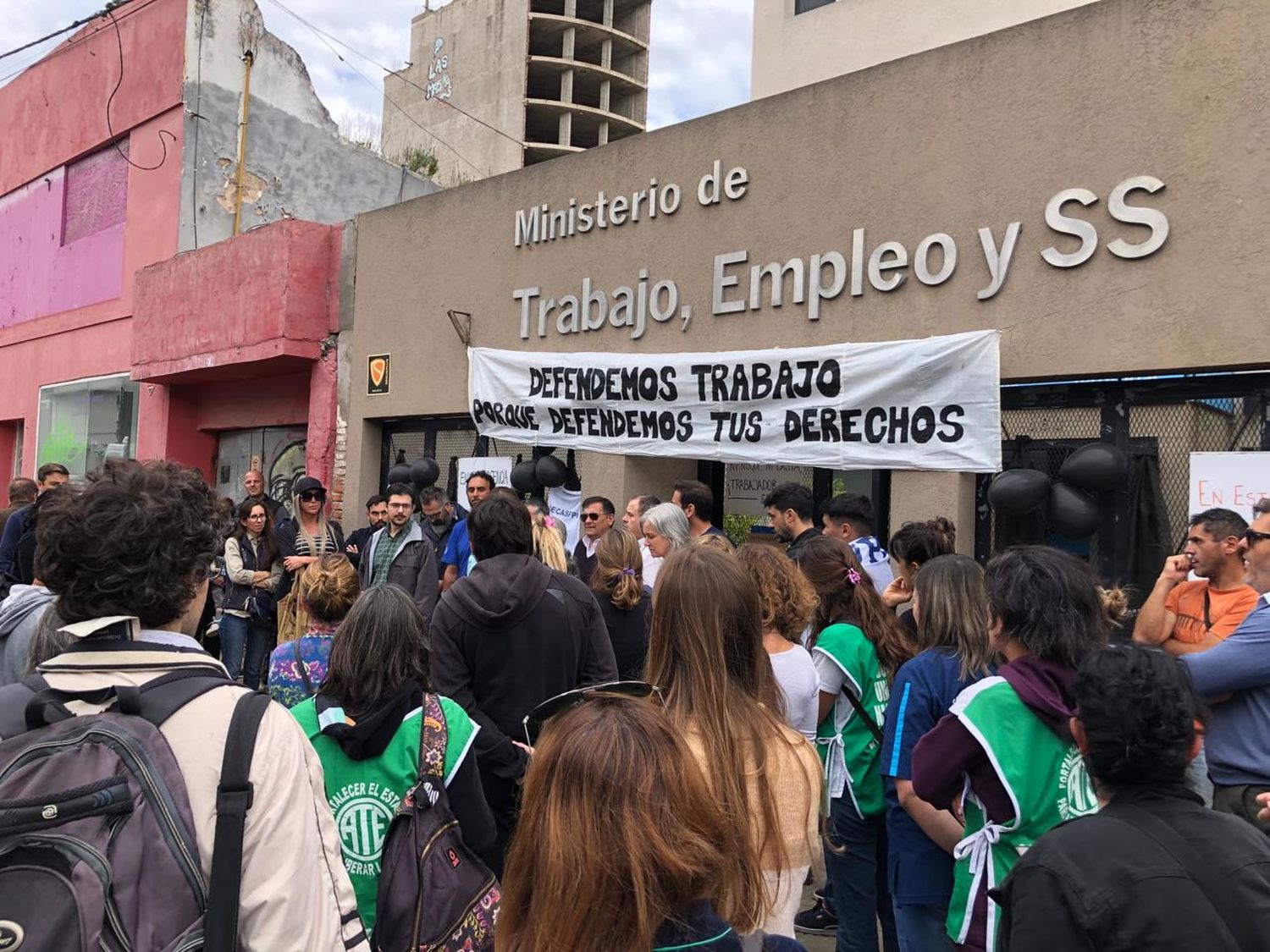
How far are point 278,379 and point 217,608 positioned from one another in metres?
6.14

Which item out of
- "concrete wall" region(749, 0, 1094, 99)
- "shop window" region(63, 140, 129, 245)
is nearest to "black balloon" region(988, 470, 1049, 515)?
"concrete wall" region(749, 0, 1094, 99)

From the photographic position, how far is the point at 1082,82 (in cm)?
602

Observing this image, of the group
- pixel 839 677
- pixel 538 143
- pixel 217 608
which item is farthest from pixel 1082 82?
pixel 538 143

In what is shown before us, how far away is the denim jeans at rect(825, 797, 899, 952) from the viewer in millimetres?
3688

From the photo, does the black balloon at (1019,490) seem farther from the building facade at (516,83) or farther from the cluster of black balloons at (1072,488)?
the building facade at (516,83)

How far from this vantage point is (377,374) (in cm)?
1113

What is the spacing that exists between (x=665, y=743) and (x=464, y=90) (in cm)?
4146

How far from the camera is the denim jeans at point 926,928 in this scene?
3064mm

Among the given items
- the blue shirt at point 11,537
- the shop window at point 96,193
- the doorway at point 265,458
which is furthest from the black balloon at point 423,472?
the shop window at point 96,193

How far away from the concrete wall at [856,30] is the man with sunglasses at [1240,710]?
987cm

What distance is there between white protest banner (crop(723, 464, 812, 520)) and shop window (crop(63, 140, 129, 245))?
12.1 m

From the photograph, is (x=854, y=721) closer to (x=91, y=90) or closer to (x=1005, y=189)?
(x=1005, y=189)

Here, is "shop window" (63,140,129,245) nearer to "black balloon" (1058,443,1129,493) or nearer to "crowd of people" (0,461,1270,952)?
"crowd of people" (0,461,1270,952)

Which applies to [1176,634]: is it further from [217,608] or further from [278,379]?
[278,379]
